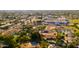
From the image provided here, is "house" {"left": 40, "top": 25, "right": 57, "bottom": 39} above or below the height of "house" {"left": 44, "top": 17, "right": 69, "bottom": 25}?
below

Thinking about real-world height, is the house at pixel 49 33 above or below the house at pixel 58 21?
below

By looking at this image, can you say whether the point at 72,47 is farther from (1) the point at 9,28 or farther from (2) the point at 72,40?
(1) the point at 9,28

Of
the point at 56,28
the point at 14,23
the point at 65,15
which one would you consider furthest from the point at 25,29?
the point at 65,15

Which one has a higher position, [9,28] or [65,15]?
[65,15]
